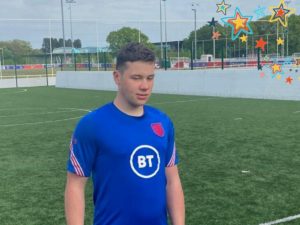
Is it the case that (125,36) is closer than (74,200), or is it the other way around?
(74,200)

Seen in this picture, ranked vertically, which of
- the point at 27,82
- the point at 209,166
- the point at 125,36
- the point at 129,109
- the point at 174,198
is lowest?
the point at 209,166

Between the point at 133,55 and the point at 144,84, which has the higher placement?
the point at 133,55

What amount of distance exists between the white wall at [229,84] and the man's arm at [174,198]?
52.4 ft

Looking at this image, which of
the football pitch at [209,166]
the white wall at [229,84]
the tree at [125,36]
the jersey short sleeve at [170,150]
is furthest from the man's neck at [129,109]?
the tree at [125,36]

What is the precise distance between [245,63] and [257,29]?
27043mm

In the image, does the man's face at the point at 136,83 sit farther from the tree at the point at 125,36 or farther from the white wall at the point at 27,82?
the tree at the point at 125,36

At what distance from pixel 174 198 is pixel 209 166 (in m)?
5.20

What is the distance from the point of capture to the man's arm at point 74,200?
7.13 feet

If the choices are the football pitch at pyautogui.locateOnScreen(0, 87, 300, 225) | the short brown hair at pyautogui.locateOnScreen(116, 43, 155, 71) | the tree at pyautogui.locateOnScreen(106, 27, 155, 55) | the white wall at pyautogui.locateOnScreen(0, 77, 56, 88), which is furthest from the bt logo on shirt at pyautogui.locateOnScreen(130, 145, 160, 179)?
the tree at pyautogui.locateOnScreen(106, 27, 155, 55)

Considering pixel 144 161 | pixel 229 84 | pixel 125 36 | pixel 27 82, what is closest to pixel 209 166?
pixel 144 161

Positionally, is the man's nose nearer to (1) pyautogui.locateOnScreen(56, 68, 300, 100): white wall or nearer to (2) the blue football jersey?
(2) the blue football jersey

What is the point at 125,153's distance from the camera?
2.12 meters

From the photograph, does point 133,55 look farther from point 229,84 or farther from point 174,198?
point 229,84

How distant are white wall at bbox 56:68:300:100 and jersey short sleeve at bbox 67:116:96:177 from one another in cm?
1633
